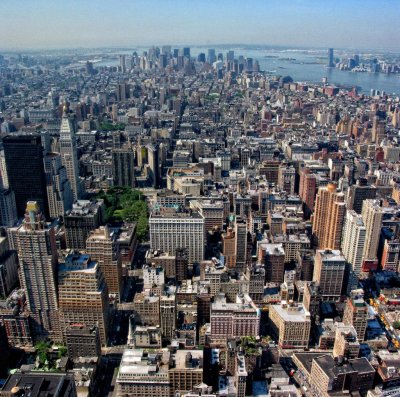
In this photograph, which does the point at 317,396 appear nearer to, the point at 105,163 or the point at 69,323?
the point at 69,323

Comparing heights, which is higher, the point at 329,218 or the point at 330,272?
the point at 329,218

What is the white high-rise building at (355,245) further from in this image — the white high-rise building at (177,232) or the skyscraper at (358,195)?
the white high-rise building at (177,232)

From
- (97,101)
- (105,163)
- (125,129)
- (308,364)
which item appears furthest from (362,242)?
(97,101)

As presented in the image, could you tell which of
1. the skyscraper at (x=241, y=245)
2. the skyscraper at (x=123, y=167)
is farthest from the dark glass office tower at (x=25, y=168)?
the skyscraper at (x=241, y=245)

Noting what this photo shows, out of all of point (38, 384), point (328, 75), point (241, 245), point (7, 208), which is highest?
point (328, 75)

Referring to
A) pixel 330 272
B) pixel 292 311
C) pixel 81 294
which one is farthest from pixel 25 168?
pixel 330 272

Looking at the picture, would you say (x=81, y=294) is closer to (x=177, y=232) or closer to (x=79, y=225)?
(x=177, y=232)
